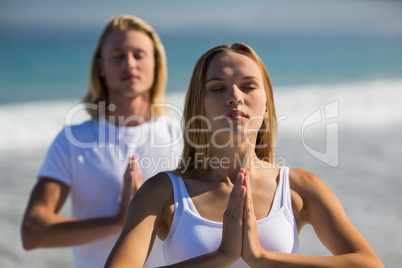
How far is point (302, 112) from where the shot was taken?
15664 millimetres

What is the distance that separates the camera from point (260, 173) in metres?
1.90

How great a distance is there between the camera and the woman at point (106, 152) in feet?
8.39

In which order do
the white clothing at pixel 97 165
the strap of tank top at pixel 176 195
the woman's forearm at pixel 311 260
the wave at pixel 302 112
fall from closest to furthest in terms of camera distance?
the woman's forearm at pixel 311 260 → the strap of tank top at pixel 176 195 → the white clothing at pixel 97 165 → the wave at pixel 302 112

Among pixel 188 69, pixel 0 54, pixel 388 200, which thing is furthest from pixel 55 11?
pixel 388 200

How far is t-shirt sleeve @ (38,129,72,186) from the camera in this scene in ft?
8.59

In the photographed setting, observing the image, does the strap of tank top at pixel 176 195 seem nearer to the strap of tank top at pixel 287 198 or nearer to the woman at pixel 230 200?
the woman at pixel 230 200

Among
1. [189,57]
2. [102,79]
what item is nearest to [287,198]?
[102,79]

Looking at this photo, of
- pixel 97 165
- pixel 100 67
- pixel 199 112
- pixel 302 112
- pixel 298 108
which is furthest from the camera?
pixel 298 108

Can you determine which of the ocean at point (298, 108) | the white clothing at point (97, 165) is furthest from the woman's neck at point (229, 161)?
the ocean at point (298, 108)

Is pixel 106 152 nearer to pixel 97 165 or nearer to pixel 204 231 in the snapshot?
pixel 97 165

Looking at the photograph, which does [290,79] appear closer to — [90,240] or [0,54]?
[0,54]

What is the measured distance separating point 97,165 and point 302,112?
44.3ft

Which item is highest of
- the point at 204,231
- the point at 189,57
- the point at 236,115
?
the point at 189,57

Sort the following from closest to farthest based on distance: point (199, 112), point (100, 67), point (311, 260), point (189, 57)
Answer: point (311, 260) → point (199, 112) → point (100, 67) → point (189, 57)
